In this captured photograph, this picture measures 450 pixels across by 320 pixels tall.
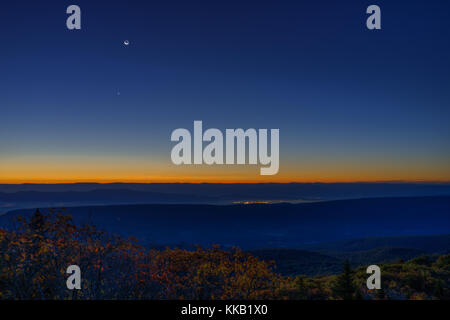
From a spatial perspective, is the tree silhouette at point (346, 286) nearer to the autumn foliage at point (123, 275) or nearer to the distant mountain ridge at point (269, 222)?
the autumn foliage at point (123, 275)

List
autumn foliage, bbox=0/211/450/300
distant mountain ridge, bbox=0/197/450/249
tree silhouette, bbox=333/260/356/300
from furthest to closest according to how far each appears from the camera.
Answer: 1. distant mountain ridge, bbox=0/197/450/249
2. tree silhouette, bbox=333/260/356/300
3. autumn foliage, bbox=0/211/450/300

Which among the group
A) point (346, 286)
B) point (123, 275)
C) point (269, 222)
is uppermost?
point (123, 275)

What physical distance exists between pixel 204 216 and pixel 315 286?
106ft

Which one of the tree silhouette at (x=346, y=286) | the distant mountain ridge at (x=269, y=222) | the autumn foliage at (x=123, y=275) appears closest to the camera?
the autumn foliage at (x=123, y=275)

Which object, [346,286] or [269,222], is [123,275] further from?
[269,222]

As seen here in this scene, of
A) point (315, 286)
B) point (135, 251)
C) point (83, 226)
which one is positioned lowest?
point (315, 286)

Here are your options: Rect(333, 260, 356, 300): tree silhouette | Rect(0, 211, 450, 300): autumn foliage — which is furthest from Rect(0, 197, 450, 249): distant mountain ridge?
Rect(333, 260, 356, 300): tree silhouette

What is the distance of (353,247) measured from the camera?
6209 cm

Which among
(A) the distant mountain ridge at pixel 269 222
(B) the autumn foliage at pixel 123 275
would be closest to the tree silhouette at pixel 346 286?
(B) the autumn foliage at pixel 123 275

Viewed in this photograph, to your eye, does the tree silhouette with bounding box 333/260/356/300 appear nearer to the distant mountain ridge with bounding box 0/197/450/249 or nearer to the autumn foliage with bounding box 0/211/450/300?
the autumn foliage with bounding box 0/211/450/300

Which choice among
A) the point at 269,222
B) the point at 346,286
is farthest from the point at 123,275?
the point at 269,222

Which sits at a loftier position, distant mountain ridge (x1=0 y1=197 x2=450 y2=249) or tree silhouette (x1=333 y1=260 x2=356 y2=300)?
tree silhouette (x1=333 y1=260 x2=356 y2=300)
